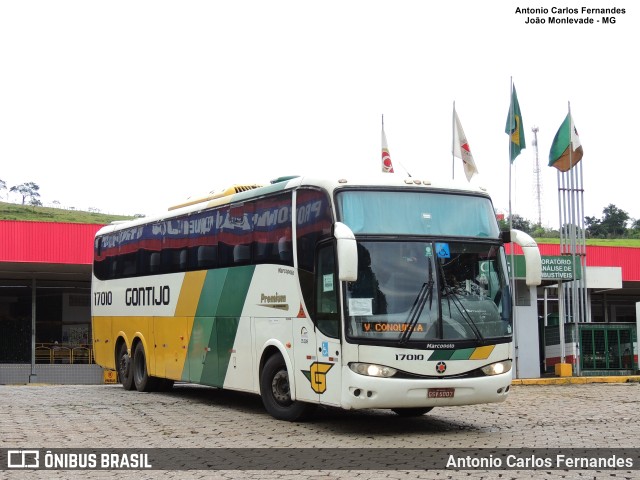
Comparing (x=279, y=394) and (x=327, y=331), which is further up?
(x=327, y=331)

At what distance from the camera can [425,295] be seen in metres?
11.3

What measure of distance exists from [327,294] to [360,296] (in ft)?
2.01

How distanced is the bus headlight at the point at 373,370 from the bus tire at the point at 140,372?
7.90m

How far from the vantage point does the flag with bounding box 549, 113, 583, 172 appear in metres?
26.7

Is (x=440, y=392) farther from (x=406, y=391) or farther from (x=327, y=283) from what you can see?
(x=327, y=283)

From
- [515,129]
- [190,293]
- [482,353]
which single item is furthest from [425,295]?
[515,129]

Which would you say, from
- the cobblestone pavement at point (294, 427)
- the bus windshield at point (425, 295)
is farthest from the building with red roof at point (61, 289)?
the bus windshield at point (425, 295)

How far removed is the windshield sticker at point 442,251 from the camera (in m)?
11.6

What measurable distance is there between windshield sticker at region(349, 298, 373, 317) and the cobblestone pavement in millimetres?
1479

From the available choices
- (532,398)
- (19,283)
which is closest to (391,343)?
(532,398)

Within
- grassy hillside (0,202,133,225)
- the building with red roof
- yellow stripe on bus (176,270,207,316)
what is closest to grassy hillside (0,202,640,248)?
grassy hillside (0,202,133,225)

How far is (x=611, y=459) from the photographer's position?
937 centimetres

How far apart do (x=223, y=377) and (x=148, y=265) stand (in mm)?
3823

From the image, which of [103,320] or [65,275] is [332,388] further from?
[65,275]
